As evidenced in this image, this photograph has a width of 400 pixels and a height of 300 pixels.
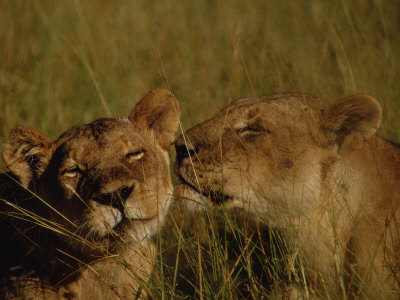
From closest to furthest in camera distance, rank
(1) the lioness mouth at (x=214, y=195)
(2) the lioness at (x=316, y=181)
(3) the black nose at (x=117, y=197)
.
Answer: (3) the black nose at (x=117, y=197) < (2) the lioness at (x=316, y=181) < (1) the lioness mouth at (x=214, y=195)

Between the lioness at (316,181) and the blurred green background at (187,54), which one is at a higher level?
the blurred green background at (187,54)

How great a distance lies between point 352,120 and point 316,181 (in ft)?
1.28

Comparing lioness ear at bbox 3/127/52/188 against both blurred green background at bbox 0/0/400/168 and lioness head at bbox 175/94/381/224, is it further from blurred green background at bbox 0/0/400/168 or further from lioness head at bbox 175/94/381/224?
blurred green background at bbox 0/0/400/168

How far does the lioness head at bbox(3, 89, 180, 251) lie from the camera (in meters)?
2.89

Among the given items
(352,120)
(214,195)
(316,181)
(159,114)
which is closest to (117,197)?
(214,195)

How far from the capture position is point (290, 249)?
3191 mm

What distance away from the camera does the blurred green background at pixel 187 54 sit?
17.2ft

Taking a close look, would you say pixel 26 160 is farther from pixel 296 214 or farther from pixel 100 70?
pixel 100 70

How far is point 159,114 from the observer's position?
11.6ft

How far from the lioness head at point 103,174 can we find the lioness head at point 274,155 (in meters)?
0.20

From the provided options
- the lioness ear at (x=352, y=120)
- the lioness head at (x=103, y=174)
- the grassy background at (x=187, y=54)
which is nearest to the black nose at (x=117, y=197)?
the lioness head at (x=103, y=174)

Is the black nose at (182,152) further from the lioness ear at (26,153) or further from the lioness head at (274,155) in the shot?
the lioness ear at (26,153)

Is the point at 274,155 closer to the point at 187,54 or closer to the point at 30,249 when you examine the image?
the point at 30,249

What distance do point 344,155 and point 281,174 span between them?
362mm
